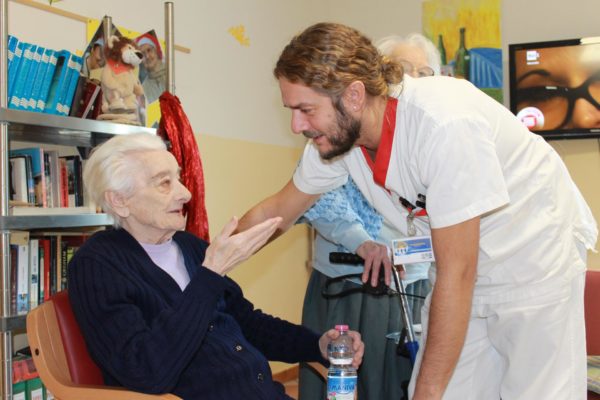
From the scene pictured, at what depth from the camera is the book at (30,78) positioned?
235 cm

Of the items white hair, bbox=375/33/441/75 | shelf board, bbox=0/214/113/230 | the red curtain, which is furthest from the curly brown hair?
the red curtain

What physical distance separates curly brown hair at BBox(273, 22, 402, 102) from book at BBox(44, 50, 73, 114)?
1252 mm

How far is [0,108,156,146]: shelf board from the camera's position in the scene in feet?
7.27

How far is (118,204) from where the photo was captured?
5.70 feet

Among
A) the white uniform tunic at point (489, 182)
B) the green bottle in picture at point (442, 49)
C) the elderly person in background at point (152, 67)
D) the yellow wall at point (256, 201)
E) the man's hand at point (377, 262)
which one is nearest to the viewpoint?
the white uniform tunic at point (489, 182)

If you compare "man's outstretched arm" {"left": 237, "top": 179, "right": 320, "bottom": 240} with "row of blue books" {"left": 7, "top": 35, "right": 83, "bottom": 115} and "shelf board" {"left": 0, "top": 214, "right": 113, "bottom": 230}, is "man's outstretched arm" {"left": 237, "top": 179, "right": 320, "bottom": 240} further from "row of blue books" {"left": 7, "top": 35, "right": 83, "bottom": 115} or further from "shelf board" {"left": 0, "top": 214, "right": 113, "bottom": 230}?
"row of blue books" {"left": 7, "top": 35, "right": 83, "bottom": 115}

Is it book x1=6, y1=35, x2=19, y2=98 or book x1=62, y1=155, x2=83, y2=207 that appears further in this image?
book x1=62, y1=155, x2=83, y2=207

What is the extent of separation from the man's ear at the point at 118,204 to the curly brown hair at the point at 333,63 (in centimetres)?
55

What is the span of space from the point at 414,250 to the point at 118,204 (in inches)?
31.2

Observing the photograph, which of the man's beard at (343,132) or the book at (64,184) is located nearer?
the man's beard at (343,132)

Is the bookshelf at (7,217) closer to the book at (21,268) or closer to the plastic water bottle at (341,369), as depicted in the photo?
the book at (21,268)

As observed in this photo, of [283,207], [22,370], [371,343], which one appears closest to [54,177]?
[22,370]

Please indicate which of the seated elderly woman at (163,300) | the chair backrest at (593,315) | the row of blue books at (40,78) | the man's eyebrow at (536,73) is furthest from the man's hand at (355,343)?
the man's eyebrow at (536,73)

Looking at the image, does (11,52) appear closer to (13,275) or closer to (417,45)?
(13,275)
